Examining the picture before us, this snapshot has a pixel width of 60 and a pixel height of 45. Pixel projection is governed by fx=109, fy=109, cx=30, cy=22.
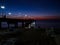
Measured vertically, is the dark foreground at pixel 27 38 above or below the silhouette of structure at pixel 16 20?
below

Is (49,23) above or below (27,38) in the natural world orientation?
above

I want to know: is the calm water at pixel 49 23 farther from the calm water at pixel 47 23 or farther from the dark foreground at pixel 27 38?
the dark foreground at pixel 27 38

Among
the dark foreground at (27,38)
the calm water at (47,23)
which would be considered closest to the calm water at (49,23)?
the calm water at (47,23)

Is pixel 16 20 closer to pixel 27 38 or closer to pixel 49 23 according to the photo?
pixel 27 38

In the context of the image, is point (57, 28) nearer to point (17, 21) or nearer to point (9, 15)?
point (17, 21)

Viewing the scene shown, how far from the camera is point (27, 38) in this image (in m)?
2.04

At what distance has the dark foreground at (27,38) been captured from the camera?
2.03 metres

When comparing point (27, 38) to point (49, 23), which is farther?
point (49, 23)

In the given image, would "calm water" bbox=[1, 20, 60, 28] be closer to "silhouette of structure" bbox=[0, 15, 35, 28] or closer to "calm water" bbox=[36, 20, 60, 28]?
"calm water" bbox=[36, 20, 60, 28]

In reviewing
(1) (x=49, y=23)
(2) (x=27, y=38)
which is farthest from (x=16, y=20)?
(1) (x=49, y=23)

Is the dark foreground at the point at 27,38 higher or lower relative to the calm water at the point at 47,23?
lower

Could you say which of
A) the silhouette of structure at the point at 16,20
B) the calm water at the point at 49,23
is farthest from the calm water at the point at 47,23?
the silhouette of structure at the point at 16,20

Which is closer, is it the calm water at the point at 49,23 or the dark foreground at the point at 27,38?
the dark foreground at the point at 27,38

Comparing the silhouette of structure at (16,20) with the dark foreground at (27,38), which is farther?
the silhouette of structure at (16,20)
